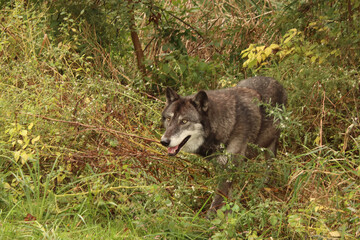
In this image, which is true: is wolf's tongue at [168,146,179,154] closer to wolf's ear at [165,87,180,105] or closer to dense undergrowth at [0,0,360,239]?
dense undergrowth at [0,0,360,239]

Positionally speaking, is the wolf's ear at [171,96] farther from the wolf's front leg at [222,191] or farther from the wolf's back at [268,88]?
the wolf's back at [268,88]

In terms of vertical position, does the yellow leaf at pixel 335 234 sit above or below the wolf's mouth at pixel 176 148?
below

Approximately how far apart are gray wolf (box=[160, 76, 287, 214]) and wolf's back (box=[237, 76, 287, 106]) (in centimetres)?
3

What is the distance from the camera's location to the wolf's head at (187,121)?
184 inches

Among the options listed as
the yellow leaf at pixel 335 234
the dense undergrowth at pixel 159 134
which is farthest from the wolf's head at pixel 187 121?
the yellow leaf at pixel 335 234

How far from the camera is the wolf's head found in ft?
15.4

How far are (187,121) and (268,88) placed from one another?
4.40 feet

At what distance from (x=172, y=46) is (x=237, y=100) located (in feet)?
8.29

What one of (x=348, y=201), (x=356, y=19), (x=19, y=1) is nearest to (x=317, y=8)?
(x=356, y=19)

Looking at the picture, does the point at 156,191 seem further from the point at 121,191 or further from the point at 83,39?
the point at 83,39

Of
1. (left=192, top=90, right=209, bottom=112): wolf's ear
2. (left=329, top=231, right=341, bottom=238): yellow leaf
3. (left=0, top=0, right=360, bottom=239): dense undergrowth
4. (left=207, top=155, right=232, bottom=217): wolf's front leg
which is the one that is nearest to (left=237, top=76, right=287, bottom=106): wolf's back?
(left=0, top=0, right=360, bottom=239): dense undergrowth

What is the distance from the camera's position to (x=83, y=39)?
7199 mm

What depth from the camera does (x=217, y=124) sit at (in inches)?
194

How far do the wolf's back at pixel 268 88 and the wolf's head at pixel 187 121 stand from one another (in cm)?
99
